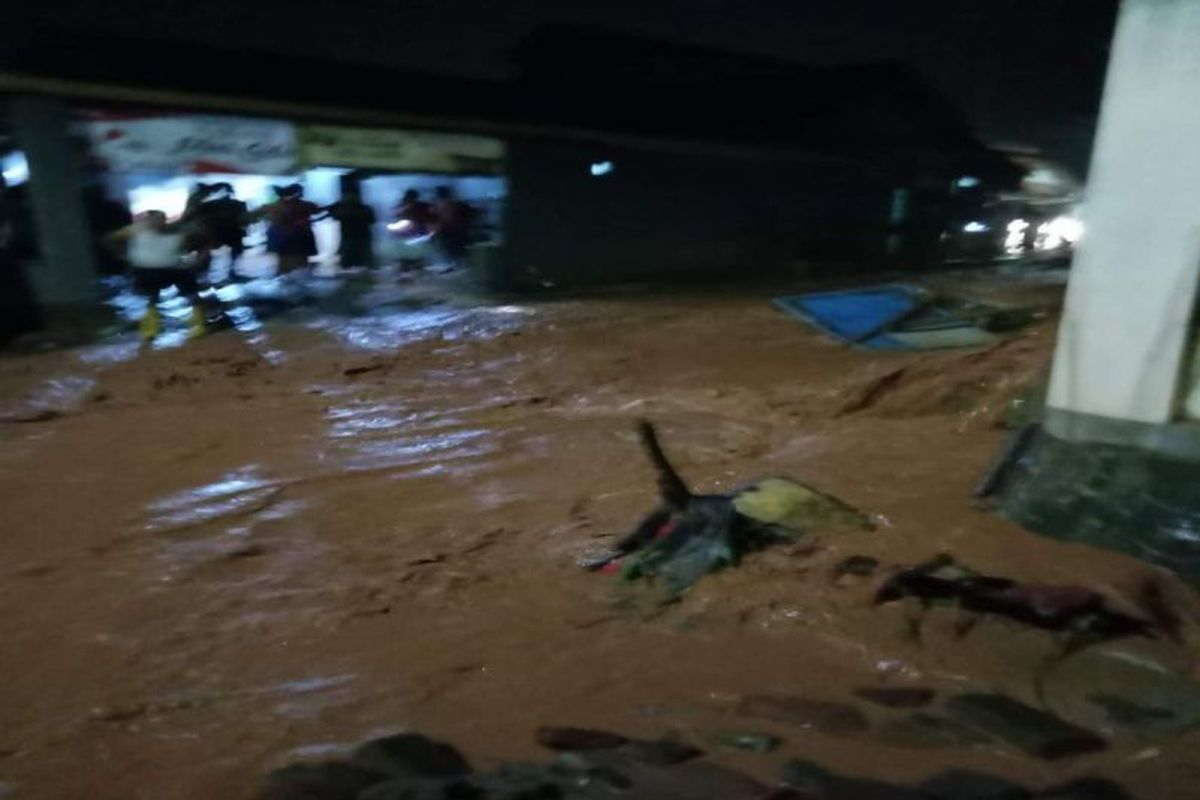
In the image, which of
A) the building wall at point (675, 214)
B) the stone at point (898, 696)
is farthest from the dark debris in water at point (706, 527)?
the building wall at point (675, 214)

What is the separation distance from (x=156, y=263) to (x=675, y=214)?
8.54 metres

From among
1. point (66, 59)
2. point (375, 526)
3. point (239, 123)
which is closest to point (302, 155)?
point (239, 123)

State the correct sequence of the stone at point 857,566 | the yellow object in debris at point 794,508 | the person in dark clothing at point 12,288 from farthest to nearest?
the person in dark clothing at point 12,288 < the yellow object in debris at point 794,508 < the stone at point 857,566

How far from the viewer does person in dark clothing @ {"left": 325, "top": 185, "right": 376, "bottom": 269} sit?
43.3 ft

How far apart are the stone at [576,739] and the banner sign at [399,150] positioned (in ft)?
34.3

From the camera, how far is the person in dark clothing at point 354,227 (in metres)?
13.2

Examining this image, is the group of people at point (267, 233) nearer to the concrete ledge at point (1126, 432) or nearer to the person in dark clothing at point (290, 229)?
the person in dark clothing at point (290, 229)

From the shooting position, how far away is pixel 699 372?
8523 mm

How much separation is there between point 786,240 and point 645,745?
48.8ft

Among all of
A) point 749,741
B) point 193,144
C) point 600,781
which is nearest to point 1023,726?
point 749,741

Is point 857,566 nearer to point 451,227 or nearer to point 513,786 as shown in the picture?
point 513,786

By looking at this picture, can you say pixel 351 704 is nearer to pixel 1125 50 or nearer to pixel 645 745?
pixel 645 745

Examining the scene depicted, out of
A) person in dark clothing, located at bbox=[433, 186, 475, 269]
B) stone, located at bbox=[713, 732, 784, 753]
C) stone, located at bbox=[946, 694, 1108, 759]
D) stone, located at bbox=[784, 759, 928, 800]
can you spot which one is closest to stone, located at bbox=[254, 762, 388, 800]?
stone, located at bbox=[713, 732, 784, 753]

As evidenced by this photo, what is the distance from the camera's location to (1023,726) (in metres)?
2.75
